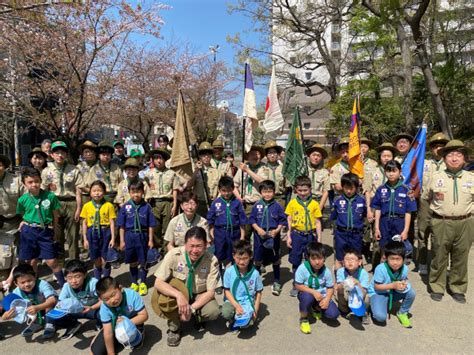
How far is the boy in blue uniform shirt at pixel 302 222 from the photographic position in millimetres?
4473

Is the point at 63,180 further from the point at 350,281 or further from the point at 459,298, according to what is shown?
the point at 459,298

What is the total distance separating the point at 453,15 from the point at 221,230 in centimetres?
1445

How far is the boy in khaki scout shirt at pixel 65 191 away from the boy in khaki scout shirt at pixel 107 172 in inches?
13.3

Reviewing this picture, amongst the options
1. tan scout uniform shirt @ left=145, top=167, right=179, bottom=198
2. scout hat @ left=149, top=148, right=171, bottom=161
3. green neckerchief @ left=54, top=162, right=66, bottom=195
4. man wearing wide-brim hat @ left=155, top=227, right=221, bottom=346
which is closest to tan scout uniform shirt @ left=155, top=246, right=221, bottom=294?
man wearing wide-brim hat @ left=155, top=227, right=221, bottom=346

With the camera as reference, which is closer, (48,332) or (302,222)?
(48,332)

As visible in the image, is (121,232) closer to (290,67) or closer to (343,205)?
(343,205)

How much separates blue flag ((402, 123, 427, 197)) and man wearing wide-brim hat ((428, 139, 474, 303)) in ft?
2.51

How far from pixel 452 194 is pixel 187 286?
137 inches

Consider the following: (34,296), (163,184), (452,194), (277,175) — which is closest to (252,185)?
(277,175)

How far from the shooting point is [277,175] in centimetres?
577

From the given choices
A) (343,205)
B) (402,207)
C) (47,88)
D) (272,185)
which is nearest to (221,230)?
(272,185)

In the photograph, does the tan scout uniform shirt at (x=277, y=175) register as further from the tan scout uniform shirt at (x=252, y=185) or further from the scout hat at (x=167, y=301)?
the scout hat at (x=167, y=301)

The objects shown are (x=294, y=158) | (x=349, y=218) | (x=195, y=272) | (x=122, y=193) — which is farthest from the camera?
(x=122, y=193)

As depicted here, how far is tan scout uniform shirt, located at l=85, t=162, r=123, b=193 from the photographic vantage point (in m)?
5.60
